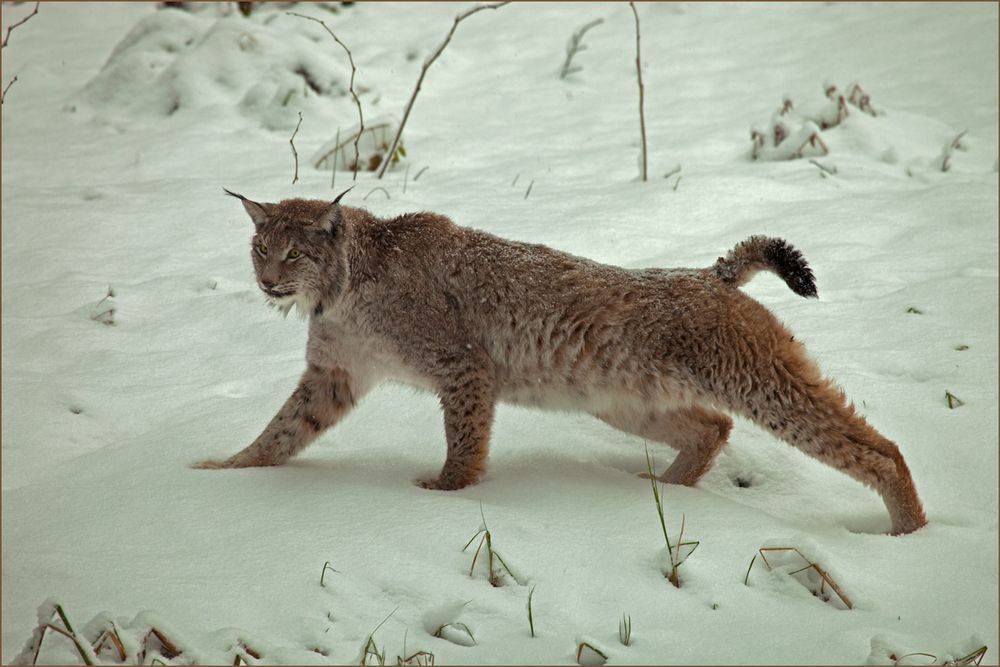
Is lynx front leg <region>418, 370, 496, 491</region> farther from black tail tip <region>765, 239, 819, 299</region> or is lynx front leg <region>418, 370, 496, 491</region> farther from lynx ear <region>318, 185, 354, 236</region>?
black tail tip <region>765, 239, 819, 299</region>

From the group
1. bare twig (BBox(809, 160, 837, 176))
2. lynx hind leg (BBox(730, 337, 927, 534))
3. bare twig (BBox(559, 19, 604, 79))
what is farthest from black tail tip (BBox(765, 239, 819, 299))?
bare twig (BBox(559, 19, 604, 79))

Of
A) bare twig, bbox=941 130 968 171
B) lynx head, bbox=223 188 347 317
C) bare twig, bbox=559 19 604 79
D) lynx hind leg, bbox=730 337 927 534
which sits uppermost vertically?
bare twig, bbox=559 19 604 79

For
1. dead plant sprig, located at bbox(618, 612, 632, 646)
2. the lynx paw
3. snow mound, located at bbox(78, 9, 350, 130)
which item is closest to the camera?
dead plant sprig, located at bbox(618, 612, 632, 646)

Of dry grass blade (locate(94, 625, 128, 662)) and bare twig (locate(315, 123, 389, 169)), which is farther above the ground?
bare twig (locate(315, 123, 389, 169))

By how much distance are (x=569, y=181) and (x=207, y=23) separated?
627 centimetres

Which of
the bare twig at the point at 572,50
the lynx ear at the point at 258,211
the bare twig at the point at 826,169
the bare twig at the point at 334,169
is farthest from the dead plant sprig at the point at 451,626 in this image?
the bare twig at the point at 572,50

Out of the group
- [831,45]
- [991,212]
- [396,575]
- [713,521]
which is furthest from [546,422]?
[831,45]

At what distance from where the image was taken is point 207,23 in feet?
39.5

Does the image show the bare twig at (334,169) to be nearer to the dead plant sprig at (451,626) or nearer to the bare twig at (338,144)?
the bare twig at (338,144)

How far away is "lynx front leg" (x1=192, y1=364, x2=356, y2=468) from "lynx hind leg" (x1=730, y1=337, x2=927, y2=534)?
6.27 feet

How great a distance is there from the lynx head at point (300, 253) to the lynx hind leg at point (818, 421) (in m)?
2.00

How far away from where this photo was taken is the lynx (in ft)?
14.0

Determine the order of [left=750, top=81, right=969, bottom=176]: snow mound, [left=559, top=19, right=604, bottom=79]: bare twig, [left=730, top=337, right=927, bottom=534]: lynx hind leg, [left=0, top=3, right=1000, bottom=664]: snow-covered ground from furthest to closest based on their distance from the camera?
[left=559, top=19, right=604, bottom=79]: bare twig → [left=750, top=81, right=969, bottom=176]: snow mound → [left=730, top=337, right=927, bottom=534]: lynx hind leg → [left=0, top=3, right=1000, bottom=664]: snow-covered ground

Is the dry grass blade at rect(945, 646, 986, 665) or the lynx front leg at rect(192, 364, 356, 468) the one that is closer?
the dry grass blade at rect(945, 646, 986, 665)
